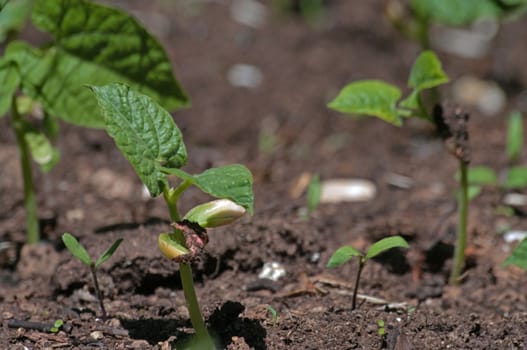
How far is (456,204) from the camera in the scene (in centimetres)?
237

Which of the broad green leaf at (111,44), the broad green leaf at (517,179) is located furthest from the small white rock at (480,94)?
the broad green leaf at (111,44)

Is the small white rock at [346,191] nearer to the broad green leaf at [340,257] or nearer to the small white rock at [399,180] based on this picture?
the small white rock at [399,180]

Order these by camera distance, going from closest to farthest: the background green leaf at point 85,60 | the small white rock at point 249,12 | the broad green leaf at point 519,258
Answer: the broad green leaf at point 519,258
the background green leaf at point 85,60
the small white rock at point 249,12

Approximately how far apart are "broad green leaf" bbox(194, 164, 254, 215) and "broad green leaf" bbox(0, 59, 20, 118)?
0.68 meters

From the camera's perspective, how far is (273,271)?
6.48 feet

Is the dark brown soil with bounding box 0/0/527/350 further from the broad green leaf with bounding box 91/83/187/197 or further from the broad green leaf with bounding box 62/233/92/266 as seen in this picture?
the broad green leaf with bounding box 91/83/187/197

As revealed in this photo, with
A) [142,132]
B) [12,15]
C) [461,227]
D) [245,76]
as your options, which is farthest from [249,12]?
[142,132]

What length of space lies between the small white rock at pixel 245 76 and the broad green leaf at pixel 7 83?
1.55m

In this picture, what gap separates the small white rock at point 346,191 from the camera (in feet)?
8.42

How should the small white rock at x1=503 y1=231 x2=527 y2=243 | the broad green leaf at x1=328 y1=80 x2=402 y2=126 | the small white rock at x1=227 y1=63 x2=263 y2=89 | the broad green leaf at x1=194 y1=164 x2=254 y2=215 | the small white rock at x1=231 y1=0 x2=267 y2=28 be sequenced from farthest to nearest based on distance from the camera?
the small white rock at x1=231 y1=0 x2=267 y2=28 → the small white rock at x1=227 y1=63 x2=263 y2=89 → the small white rock at x1=503 y1=231 x2=527 y2=243 → the broad green leaf at x1=328 y1=80 x2=402 y2=126 → the broad green leaf at x1=194 y1=164 x2=254 y2=215

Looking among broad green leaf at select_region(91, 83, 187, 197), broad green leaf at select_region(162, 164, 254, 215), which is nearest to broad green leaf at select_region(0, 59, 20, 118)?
broad green leaf at select_region(91, 83, 187, 197)

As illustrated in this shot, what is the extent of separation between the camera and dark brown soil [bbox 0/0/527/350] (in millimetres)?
1678

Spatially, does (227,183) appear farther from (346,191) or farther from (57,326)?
(346,191)

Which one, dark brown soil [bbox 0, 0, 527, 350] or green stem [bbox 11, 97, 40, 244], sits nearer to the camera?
dark brown soil [bbox 0, 0, 527, 350]
